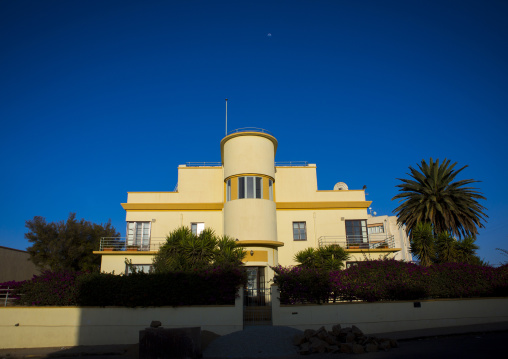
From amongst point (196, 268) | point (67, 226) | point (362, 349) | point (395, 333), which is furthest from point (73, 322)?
point (67, 226)

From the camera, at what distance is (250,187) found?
73.6 ft

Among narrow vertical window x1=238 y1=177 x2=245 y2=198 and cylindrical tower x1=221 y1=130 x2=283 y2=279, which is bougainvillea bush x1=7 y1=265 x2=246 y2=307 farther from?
narrow vertical window x1=238 y1=177 x2=245 y2=198

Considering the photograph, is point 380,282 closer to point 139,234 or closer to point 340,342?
point 340,342

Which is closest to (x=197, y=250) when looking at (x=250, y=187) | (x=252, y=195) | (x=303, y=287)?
(x=252, y=195)

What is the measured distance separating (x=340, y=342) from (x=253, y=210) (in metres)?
11.1

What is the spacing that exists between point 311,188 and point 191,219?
8690 millimetres

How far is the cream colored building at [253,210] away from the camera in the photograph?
22047 millimetres

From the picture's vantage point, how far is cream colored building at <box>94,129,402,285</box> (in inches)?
868

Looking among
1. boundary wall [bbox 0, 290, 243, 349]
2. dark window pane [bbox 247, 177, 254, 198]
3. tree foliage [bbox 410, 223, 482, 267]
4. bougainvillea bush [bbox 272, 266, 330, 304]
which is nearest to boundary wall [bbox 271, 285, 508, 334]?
bougainvillea bush [bbox 272, 266, 330, 304]

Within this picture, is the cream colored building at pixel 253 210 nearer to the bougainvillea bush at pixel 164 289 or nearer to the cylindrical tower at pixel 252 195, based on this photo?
the cylindrical tower at pixel 252 195

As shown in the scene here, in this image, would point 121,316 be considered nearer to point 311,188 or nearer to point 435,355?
point 435,355

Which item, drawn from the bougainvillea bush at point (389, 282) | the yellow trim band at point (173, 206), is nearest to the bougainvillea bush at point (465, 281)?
the bougainvillea bush at point (389, 282)

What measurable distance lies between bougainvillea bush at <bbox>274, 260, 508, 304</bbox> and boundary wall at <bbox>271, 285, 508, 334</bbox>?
15.1 inches

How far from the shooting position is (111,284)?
46.6 ft
